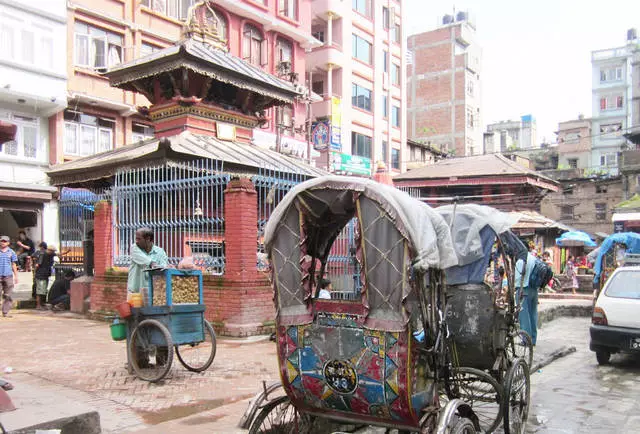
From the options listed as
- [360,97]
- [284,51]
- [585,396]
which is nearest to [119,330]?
[585,396]

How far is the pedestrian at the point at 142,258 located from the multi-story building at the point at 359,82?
26566mm

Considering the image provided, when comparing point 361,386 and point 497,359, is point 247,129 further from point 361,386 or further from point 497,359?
point 361,386

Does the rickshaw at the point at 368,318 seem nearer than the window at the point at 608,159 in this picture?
Yes

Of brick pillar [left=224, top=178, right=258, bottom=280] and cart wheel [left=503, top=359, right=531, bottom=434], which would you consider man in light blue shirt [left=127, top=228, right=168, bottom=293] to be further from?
cart wheel [left=503, top=359, right=531, bottom=434]

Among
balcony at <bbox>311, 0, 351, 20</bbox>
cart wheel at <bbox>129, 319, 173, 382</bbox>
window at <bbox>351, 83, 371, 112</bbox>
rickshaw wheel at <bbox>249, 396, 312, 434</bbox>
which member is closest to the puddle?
cart wheel at <bbox>129, 319, 173, 382</bbox>

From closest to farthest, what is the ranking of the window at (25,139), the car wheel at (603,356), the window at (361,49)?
the car wheel at (603,356)
the window at (25,139)
the window at (361,49)

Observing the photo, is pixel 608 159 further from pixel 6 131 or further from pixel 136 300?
pixel 6 131

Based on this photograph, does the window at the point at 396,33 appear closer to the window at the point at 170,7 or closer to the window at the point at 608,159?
the window at the point at 170,7

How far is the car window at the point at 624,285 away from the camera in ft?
32.7

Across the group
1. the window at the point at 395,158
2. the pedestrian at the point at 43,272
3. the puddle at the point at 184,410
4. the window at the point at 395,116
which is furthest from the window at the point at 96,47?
the window at the point at 395,116

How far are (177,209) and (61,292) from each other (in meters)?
5.62

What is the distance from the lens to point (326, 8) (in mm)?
39375

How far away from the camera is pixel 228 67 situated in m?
14.0

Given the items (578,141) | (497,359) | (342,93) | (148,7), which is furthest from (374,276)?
(578,141)
